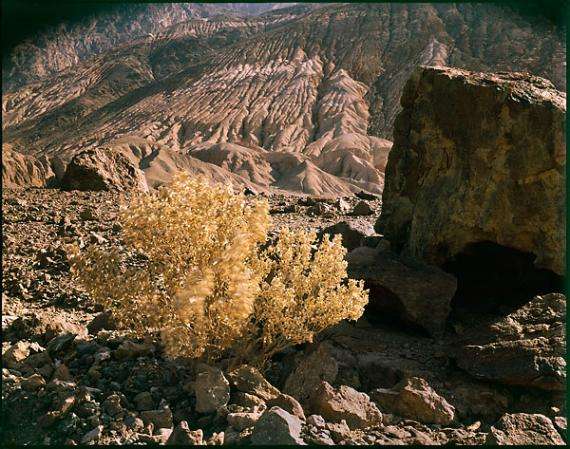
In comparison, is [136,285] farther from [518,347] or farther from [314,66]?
[314,66]

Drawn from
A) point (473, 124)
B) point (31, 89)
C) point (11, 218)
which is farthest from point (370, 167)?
point (31, 89)

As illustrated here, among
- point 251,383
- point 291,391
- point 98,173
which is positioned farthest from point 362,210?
point 251,383

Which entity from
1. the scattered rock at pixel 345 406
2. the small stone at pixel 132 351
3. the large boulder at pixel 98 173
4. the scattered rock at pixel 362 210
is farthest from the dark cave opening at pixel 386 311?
the large boulder at pixel 98 173

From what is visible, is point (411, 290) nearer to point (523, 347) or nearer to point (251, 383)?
point (523, 347)

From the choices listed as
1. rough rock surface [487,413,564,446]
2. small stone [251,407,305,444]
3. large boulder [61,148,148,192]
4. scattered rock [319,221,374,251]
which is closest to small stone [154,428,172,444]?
small stone [251,407,305,444]

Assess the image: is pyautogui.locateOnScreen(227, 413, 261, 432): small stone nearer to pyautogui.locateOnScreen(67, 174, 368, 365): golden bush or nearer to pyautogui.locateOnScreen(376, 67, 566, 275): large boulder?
pyautogui.locateOnScreen(67, 174, 368, 365): golden bush
